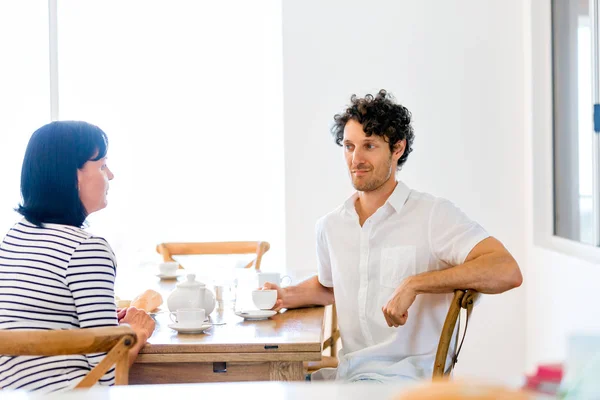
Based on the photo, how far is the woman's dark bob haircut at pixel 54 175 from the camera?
190cm

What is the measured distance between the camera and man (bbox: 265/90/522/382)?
1995mm

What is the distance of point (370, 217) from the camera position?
221 cm

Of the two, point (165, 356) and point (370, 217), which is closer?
point (165, 356)

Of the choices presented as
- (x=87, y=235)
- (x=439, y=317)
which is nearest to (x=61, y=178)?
(x=87, y=235)

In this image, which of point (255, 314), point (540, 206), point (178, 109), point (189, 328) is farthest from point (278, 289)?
point (178, 109)

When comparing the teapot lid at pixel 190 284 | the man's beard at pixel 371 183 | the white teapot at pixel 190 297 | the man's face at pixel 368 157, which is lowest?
the white teapot at pixel 190 297

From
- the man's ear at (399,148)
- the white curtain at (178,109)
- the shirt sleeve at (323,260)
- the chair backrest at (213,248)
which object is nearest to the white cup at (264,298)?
the shirt sleeve at (323,260)

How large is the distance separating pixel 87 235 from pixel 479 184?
276 centimetres

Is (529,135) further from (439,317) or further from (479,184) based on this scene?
(439,317)

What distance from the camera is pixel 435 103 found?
13.6ft

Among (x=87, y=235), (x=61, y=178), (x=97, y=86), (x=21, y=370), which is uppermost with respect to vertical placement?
(x=97, y=86)

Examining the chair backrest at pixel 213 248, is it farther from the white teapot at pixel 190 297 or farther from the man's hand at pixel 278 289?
the white teapot at pixel 190 297

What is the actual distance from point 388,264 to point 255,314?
38 cm

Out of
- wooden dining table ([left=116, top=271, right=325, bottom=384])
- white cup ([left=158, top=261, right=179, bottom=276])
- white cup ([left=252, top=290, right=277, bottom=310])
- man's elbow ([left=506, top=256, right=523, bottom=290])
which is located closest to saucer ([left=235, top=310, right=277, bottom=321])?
white cup ([left=252, top=290, right=277, bottom=310])
